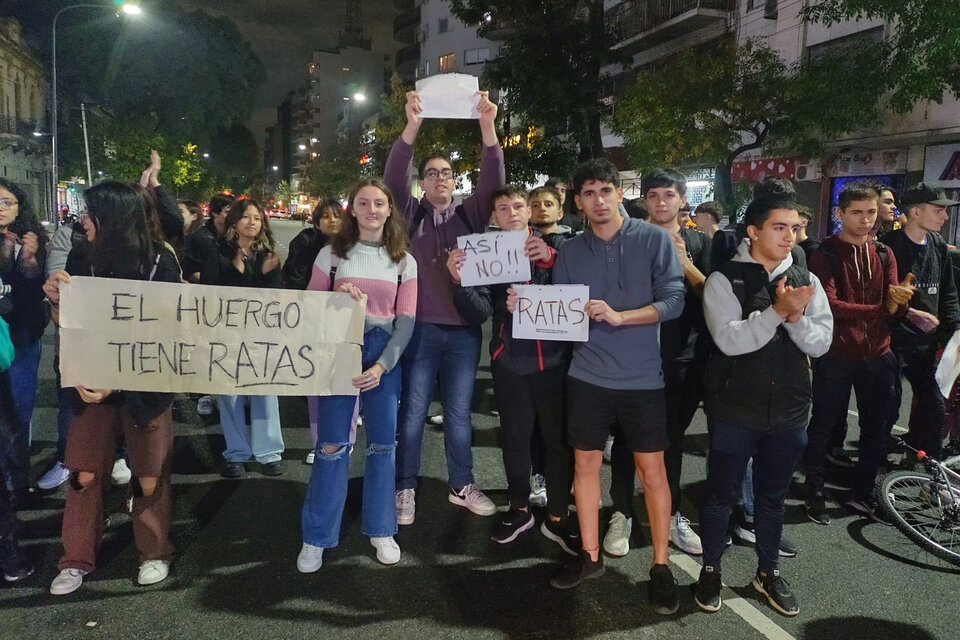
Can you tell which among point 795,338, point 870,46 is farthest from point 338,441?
point 870,46

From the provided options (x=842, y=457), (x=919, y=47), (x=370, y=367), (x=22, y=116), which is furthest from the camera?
(x=22, y=116)

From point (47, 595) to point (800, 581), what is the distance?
3826 mm

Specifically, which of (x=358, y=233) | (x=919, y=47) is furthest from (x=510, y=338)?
(x=919, y=47)

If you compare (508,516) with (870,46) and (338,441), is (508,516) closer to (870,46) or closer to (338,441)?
(338,441)

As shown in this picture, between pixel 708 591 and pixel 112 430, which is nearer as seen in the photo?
pixel 708 591

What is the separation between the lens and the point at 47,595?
3238 millimetres

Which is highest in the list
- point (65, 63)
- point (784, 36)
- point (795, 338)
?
point (65, 63)

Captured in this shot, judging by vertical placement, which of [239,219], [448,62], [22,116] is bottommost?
[239,219]

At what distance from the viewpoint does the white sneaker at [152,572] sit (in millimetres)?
3352

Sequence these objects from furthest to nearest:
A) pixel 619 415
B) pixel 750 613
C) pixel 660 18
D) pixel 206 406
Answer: pixel 660 18 → pixel 206 406 → pixel 619 415 → pixel 750 613

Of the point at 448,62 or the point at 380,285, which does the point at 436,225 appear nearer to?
the point at 380,285

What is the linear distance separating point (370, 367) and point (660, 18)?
72.1ft

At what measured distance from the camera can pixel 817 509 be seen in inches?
168

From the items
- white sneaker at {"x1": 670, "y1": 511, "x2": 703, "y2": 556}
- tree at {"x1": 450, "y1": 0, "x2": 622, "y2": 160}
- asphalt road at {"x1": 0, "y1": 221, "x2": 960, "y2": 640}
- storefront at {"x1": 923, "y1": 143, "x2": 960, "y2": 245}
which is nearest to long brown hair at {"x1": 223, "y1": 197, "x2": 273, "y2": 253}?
asphalt road at {"x1": 0, "y1": 221, "x2": 960, "y2": 640}
